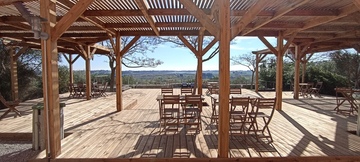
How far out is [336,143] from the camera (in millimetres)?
4039

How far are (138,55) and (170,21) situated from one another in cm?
994

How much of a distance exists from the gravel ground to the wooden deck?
14.1 inches

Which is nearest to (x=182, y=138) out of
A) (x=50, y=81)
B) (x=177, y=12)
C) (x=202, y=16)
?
(x=202, y=16)

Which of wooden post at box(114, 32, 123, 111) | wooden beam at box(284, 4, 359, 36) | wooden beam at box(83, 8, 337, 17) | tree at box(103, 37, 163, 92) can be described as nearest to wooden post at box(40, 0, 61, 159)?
wooden beam at box(83, 8, 337, 17)

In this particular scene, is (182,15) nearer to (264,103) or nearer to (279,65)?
(264,103)

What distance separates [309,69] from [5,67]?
1817 cm

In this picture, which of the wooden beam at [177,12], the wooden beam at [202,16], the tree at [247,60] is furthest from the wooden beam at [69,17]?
the tree at [247,60]

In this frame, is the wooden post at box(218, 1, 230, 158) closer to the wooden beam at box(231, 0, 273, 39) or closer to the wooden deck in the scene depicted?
the wooden beam at box(231, 0, 273, 39)

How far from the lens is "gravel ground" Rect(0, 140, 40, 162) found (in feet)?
11.9

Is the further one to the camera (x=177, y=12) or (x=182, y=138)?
(x=177, y=12)

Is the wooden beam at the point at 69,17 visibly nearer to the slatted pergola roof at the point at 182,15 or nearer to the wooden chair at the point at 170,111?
the slatted pergola roof at the point at 182,15

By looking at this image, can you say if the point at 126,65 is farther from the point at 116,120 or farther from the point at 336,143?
the point at 336,143

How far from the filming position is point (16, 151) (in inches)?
154

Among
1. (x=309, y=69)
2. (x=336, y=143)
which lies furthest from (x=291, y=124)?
(x=309, y=69)
